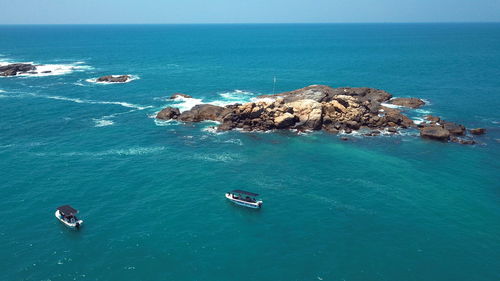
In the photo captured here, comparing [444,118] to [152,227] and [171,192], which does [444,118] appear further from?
[152,227]

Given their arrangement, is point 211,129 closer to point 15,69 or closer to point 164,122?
point 164,122

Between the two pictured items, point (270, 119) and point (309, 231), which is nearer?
point (309, 231)

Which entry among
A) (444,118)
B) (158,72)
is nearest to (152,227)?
(444,118)

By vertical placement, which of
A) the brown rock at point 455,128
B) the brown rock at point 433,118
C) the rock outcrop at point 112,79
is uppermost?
the rock outcrop at point 112,79

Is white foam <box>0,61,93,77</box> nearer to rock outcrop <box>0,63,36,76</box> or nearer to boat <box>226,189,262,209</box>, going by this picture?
rock outcrop <box>0,63,36,76</box>

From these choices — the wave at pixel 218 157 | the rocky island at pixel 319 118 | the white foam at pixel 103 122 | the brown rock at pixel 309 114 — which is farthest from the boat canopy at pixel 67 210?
the brown rock at pixel 309 114

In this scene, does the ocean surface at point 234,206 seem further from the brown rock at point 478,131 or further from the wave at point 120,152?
the brown rock at point 478,131

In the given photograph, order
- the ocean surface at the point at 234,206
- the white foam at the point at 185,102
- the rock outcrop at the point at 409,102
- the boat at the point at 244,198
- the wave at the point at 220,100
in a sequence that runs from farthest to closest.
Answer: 1. the wave at the point at 220,100
2. the white foam at the point at 185,102
3. the rock outcrop at the point at 409,102
4. the boat at the point at 244,198
5. the ocean surface at the point at 234,206
